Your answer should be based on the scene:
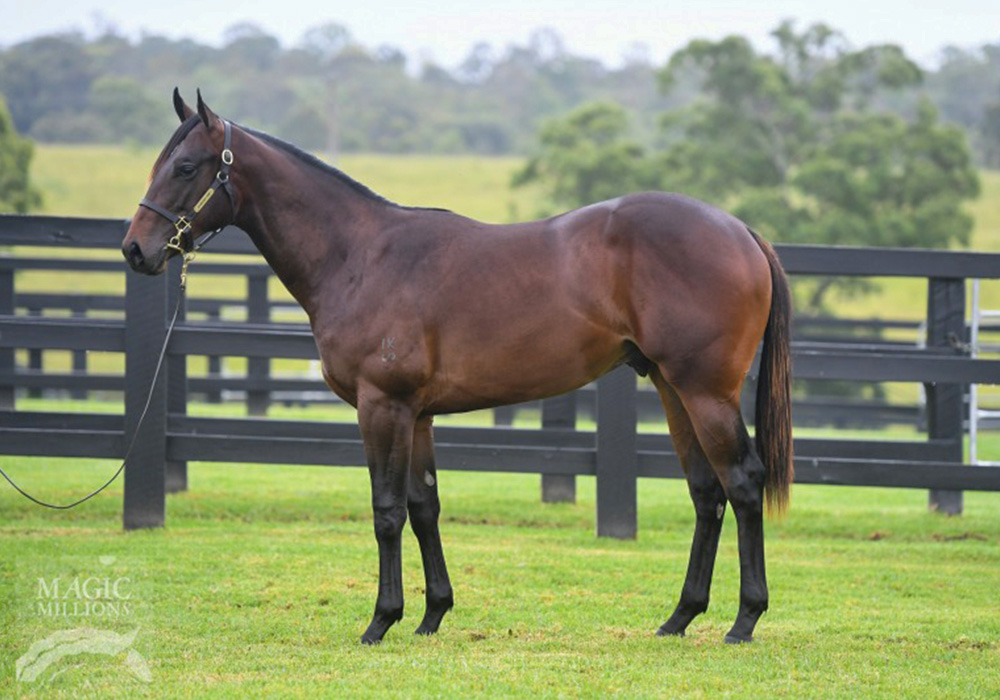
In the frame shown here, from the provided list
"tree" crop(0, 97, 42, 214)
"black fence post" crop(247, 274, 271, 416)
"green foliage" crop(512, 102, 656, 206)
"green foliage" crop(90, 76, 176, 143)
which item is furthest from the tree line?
"black fence post" crop(247, 274, 271, 416)

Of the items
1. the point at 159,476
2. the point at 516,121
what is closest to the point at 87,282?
the point at 159,476

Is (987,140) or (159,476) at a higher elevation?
(987,140)

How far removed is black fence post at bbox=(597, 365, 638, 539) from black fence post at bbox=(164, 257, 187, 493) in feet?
9.05

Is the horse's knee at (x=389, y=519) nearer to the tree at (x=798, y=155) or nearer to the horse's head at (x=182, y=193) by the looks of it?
the horse's head at (x=182, y=193)

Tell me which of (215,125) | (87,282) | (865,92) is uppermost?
(865,92)

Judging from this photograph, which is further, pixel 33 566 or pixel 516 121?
pixel 516 121

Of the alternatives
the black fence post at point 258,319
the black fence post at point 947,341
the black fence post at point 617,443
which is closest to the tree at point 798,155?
the black fence post at point 258,319

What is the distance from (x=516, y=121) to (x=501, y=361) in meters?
90.0

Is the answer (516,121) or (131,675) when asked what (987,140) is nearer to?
(516,121)

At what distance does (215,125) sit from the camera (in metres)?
5.43

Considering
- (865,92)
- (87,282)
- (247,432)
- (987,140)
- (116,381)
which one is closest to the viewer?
(247,432)

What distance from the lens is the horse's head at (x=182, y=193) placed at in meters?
5.32

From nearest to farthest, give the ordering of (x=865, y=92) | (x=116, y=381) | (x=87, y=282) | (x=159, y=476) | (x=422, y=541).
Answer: (x=422, y=541)
(x=159, y=476)
(x=116, y=381)
(x=865, y=92)
(x=87, y=282)

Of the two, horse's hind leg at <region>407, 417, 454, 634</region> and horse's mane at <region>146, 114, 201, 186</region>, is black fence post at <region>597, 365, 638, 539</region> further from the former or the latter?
horse's mane at <region>146, 114, 201, 186</region>
